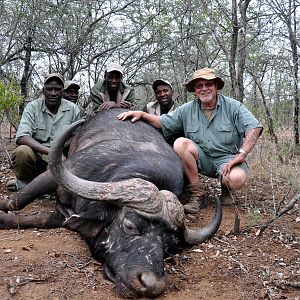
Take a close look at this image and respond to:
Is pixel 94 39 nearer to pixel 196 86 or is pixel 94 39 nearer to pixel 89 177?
pixel 196 86

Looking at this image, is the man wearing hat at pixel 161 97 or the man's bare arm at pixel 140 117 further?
the man wearing hat at pixel 161 97

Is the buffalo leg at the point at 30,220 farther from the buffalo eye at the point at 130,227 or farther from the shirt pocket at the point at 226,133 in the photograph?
the shirt pocket at the point at 226,133

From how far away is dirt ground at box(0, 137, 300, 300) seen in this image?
3326mm

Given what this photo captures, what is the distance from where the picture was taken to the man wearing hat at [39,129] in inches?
237

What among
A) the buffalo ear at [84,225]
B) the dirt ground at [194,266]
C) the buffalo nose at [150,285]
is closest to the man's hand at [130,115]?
the dirt ground at [194,266]

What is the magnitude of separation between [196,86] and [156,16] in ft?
16.1

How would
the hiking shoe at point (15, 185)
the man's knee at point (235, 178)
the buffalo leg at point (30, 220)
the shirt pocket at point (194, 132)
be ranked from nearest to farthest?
1. the buffalo leg at point (30, 220)
2. the man's knee at point (235, 178)
3. the shirt pocket at point (194, 132)
4. the hiking shoe at point (15, 185)

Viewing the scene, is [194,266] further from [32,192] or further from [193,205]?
[32,192]

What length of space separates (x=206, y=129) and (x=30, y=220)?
7.72 feet

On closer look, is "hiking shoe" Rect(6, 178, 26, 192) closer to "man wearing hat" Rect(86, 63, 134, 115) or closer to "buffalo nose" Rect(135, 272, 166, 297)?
"man wearing hat" Rect(86, 63, 134, 115)

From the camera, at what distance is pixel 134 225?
11.5ft

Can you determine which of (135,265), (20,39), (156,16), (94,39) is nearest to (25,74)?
(20,39)

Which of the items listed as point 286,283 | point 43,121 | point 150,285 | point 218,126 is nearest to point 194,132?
point 218,126

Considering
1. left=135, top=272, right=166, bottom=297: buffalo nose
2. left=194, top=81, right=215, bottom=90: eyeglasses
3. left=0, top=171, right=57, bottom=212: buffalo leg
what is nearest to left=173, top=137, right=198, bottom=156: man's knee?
left=194, top=81, right=215, bottom=90: eyeglasses
